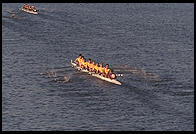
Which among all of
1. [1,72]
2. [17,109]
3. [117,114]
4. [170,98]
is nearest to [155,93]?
[170,98]

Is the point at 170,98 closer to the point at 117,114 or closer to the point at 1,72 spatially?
the point at 117,114

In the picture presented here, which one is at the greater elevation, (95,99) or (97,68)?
(97,68)

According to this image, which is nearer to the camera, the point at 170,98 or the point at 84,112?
the point at 84,112

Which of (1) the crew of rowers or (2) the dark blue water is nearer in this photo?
(2) the dark blue water

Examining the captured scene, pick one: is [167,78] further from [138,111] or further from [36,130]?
[36,130]

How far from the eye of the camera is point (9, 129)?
126500 mm

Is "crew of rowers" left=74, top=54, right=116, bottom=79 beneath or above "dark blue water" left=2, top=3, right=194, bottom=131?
above

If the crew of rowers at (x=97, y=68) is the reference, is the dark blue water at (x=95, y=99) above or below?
below

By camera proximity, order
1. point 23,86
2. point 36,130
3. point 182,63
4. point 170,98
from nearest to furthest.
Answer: point 36,130, point 170,98, point 23,86, point 182,63

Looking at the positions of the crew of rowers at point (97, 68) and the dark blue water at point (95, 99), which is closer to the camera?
the dark blue water at point (95, 99)

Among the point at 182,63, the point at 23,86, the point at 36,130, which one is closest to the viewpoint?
the point at 36,130

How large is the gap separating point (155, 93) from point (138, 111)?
13.3 metres

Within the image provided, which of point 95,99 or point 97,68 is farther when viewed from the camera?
point 97,68

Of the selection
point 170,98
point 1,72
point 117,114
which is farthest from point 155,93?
point 1,72
